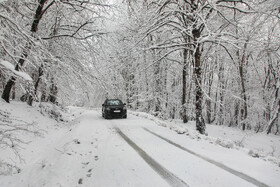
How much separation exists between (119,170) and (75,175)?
94 centimetres

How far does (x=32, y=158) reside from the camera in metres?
5.04

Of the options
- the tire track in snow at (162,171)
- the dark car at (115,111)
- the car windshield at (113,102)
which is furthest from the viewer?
the car windshield at (113,102)

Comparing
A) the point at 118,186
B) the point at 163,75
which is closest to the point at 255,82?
the point at 163,75

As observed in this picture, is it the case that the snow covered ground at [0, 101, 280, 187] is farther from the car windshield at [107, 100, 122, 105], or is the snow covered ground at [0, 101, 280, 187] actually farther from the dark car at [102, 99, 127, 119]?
the car windshield at [107, 100, 122, 105]

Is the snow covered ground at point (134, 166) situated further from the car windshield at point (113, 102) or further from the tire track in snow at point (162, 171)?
the car windshield at point (113, 102)

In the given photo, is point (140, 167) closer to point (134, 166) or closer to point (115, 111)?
point (134, 166)

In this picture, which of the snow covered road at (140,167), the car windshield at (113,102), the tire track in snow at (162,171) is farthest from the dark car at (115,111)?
the tire track in snow at (162,171)

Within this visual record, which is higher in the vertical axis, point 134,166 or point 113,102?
point 113,102

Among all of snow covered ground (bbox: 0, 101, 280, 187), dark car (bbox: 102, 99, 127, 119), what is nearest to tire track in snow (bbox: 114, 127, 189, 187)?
snow covered ground (bbox: 0, 101, 280, 187)

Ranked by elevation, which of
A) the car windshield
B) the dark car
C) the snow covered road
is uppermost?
the car windshield

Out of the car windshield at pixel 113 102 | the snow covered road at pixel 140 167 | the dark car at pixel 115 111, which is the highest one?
the car windshield at pixel 113 102

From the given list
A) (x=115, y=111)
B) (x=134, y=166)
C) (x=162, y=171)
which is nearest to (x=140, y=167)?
(x=134, y=166)

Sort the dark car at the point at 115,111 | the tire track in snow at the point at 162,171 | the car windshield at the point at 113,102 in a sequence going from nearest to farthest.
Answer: the tire track in snow at the point at 162,171 → the dark car at the point at 115,111 → the car windshield at the point at 113,102

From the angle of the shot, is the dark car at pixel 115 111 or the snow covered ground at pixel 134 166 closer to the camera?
the snow covered ground at pixel 134 166
